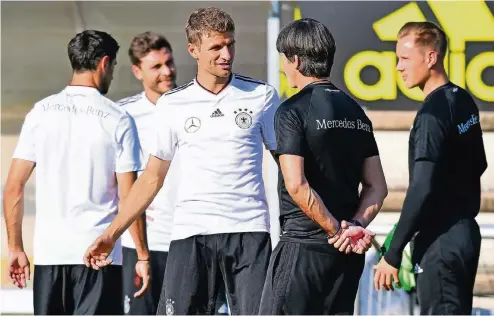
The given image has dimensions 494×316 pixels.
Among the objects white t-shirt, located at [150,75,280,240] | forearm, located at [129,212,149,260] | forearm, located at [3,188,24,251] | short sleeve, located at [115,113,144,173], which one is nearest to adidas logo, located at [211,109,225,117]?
white t-shirt, located at [150,75,280,240]

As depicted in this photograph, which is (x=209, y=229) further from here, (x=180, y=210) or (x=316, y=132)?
(x=316, y=132)

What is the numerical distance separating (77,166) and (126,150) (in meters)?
0.26

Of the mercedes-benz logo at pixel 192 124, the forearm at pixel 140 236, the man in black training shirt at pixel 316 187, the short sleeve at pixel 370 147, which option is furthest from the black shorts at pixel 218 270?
the forearm at pixel 140 236

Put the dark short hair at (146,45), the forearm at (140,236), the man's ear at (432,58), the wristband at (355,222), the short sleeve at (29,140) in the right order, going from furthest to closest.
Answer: the dark short hair at (146,45)
the forearm at (140,236)
the short sleeve at (29,140)
the man's ear at (432,58)
the wristband at (355,222)

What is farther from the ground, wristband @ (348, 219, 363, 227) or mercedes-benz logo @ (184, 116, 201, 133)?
mercedes-benz logo @ (184, 116, 201, 133)

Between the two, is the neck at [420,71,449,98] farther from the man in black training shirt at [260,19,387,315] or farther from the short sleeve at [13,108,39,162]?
the short sleeve at [13,108,39,162]

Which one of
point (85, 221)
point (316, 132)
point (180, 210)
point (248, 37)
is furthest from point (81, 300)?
point (248, 37)

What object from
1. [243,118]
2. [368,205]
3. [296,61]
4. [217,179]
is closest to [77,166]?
[217,179]

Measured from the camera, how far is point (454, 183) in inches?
203

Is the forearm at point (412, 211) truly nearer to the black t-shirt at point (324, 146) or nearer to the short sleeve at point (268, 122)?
the black t-shirt at point (324, 146)

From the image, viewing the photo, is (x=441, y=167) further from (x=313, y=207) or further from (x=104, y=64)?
(x=104, y=64)

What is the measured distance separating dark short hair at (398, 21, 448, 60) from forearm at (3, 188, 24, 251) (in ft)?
6.90

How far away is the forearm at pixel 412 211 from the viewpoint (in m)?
5.07

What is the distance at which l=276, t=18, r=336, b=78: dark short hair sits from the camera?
15.4 feet
